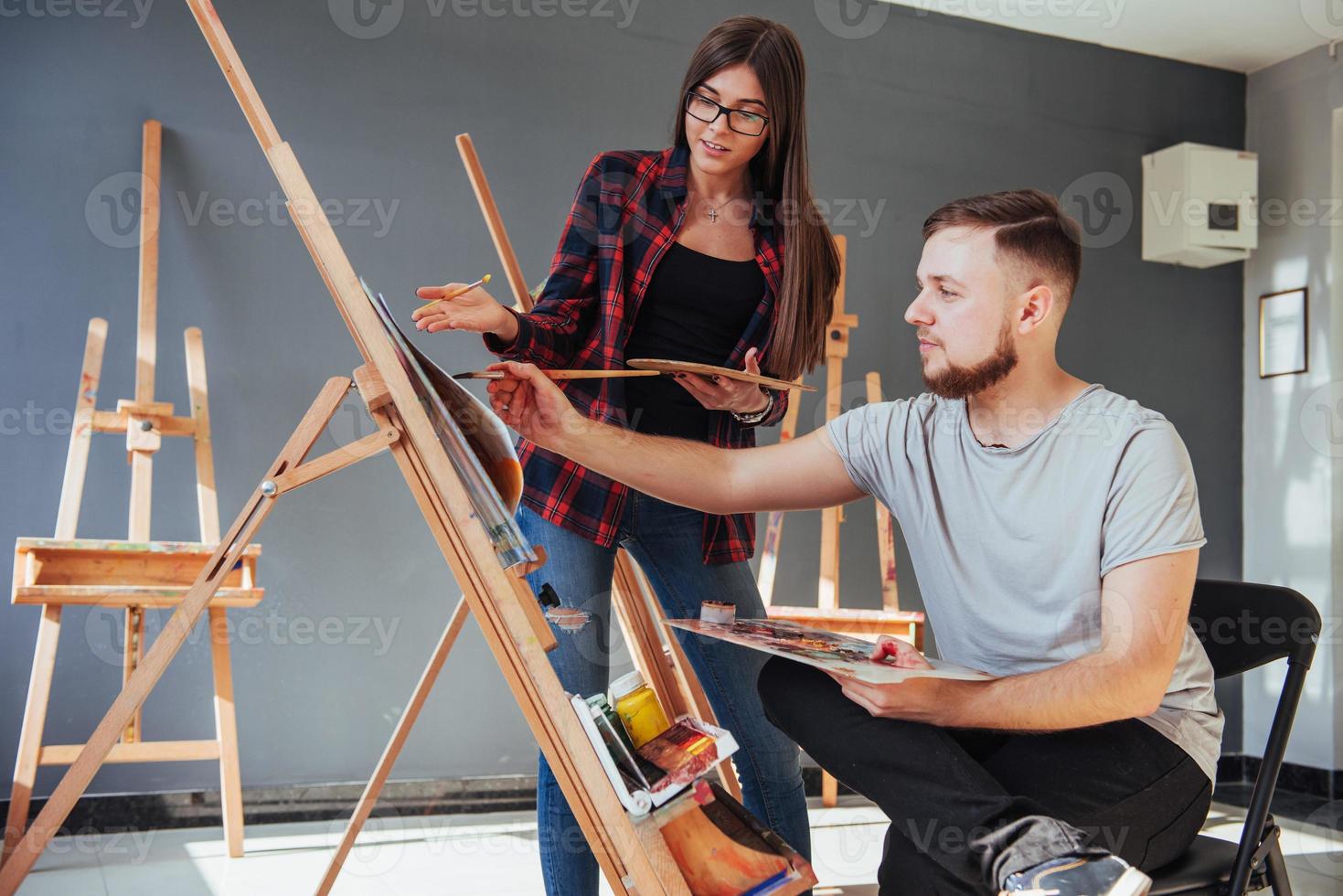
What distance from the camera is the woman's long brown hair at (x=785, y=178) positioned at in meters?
1.58

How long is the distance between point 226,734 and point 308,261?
1.33m

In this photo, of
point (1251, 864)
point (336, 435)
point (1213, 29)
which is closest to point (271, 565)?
point (336, 435)

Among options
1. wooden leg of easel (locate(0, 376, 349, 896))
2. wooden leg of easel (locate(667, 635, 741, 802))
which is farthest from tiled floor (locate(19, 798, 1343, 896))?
wooden leg of easel (locate(0, 376, 349, 896))

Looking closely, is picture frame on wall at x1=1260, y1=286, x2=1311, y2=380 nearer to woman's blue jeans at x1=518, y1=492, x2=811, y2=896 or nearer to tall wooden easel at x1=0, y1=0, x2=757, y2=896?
woman's blue jeans at x1=518, y1=492, x2=811, y2=896

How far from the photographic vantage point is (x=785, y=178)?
1.69 metres

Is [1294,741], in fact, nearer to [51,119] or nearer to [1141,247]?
[1141,247]

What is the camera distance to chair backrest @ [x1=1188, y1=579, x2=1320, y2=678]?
4.39ft

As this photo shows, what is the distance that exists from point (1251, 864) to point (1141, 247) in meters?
3.30

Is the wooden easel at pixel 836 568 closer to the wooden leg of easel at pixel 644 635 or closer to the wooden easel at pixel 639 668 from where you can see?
the wooden easel at pixel 639 668

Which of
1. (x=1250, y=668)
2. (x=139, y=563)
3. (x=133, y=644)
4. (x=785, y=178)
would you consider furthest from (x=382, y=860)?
(x=1250, y=668)

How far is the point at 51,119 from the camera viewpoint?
285cm

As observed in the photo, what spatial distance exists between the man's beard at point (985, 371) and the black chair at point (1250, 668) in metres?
0.45

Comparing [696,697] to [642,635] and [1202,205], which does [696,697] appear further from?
[1202,205]

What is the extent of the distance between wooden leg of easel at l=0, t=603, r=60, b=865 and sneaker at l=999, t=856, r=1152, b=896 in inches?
90.5
